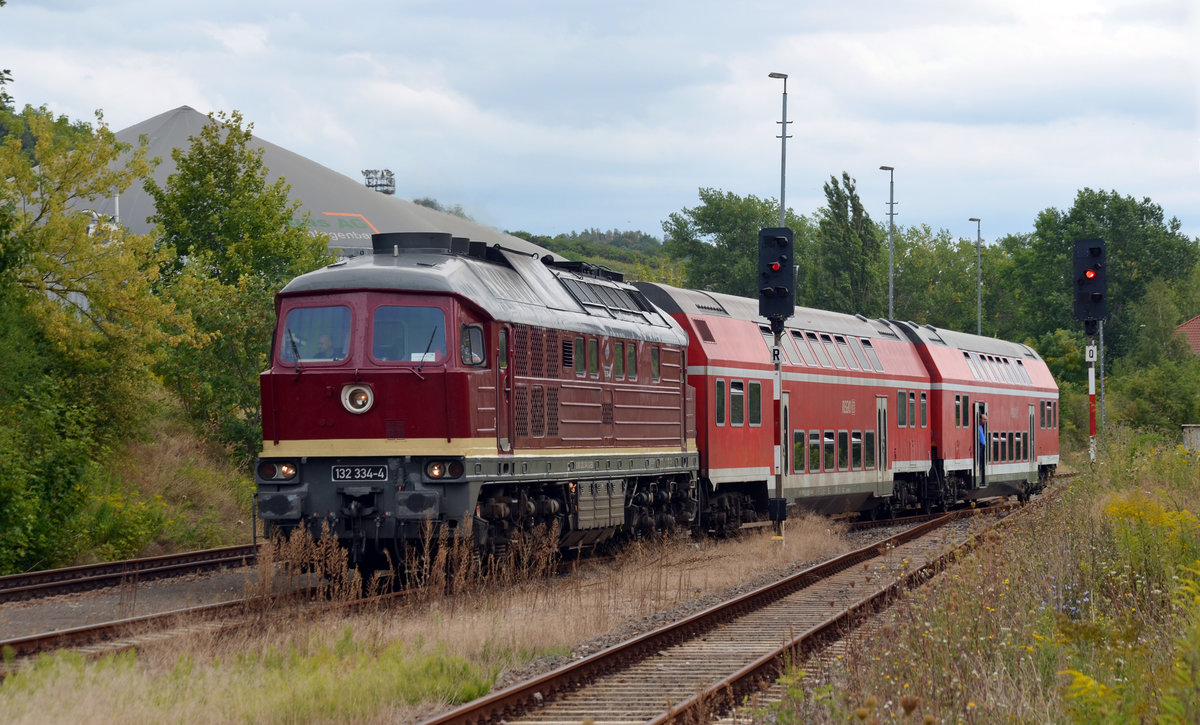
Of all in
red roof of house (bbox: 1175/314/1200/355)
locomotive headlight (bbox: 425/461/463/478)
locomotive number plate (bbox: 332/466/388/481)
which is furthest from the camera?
red roof of house (bbox: 1175/314/1200/355)

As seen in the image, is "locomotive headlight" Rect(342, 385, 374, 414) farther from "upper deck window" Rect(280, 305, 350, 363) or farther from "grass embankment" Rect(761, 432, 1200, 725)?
"grass embankment" Rect(761, 432, 1200, 725)

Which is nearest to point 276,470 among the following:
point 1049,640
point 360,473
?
point 360,473

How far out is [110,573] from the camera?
18.0 m

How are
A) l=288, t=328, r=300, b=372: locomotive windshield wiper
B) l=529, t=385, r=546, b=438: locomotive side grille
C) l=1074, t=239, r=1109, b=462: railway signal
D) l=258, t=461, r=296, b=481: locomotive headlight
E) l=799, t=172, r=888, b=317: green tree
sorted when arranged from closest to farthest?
→ l=258, t=461, r=296, b=481: locomotive headlight < l=288, t=328, r=300, b=372: locomotive windshield wiper < l=529, t=385, r=546, b=438: locomotive side grille < l=1074, t=239, r=1109, b=462: railway signal < l=799, t=172, r=888, b=317: green tree

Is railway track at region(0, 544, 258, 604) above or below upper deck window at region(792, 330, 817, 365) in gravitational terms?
below

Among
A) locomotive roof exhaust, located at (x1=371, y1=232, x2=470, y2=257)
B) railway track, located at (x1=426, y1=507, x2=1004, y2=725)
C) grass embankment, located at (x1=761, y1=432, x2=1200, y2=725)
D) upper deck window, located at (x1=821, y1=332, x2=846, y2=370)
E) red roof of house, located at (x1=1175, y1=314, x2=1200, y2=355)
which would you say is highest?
red roof of house, located at (x1=1175, y1=314, x2=1200, y2=355)

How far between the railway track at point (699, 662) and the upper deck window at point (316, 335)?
5.13 metres

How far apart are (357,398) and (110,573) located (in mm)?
5298

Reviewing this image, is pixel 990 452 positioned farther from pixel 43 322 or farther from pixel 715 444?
pixel 43 322

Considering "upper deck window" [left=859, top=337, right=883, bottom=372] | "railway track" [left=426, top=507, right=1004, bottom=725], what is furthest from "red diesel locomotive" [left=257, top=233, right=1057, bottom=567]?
"railway track" [left=426, top=507, right=1004, bottom=725]

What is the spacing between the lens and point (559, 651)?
12.1 metres

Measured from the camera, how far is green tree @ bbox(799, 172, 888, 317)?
7231cm

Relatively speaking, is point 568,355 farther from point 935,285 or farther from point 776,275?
point 935,285

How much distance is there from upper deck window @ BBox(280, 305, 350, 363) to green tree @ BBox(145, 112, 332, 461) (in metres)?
13.2
